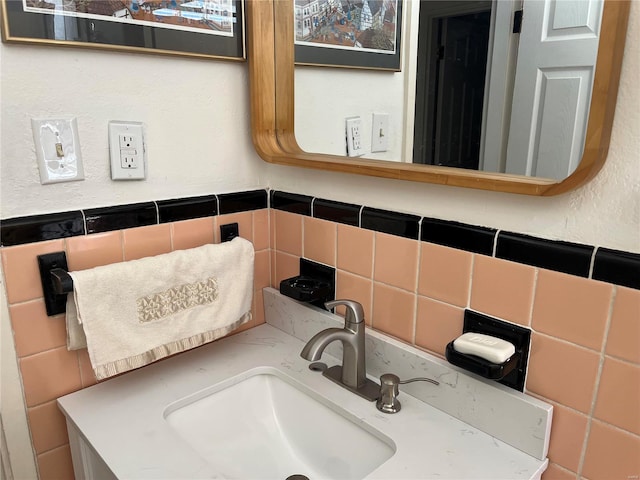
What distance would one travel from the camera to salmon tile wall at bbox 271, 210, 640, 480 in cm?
68

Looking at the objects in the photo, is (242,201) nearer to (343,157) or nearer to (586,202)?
(343,157)

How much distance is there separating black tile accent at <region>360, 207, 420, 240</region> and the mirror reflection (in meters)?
0.11

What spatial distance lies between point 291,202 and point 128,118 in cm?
39

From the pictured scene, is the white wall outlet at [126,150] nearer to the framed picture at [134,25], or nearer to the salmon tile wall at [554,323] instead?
the framed picture at [134,25]

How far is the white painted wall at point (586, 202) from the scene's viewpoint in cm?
63

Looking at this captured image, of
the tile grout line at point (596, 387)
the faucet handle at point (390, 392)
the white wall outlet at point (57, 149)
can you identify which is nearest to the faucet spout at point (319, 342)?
the faucet handle at point (390, 392)

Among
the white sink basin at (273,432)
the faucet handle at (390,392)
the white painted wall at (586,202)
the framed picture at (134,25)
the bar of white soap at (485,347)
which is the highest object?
the framed picture at (134,25)

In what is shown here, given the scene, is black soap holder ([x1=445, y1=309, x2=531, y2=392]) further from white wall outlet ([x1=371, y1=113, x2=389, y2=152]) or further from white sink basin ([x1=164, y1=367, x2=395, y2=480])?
white wall outlet ([x1=371, y1=113, x2=389, y2=152])

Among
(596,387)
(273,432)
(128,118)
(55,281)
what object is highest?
(128,118)

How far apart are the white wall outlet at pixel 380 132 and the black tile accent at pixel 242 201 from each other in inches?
12.2

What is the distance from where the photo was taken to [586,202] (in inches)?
26.9

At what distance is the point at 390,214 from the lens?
3.03 feet

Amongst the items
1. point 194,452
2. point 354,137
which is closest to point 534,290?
point 354,137

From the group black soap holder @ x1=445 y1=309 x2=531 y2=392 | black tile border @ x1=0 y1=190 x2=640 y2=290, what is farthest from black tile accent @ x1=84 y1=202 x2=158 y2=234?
black soap holder @ x1=445 y1=309 x2=531 y2=392
